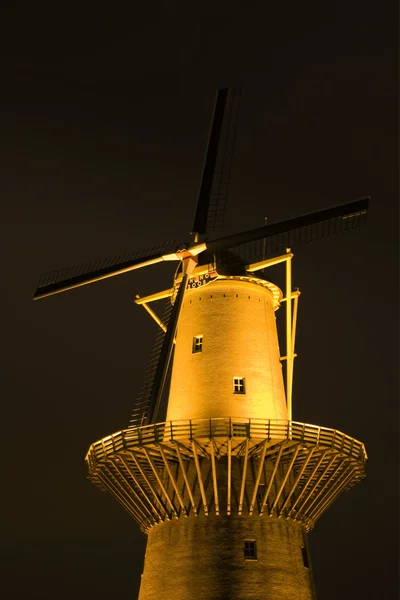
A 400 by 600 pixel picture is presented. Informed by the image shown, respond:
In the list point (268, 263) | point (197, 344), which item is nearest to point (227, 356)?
point (197, 344)

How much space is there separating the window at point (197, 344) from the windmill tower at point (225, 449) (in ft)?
0.13

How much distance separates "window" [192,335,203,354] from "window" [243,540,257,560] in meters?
6.61

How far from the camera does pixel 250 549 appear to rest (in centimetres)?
2361

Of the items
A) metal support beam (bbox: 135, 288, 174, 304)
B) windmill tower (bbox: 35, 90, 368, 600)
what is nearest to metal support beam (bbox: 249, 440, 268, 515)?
windmill tower (bbox: 35, 90, 368, 600)

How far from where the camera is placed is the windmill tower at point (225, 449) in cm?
2334

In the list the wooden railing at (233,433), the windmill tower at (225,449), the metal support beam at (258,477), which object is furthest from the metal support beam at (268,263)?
the metal support beam at (258,477)

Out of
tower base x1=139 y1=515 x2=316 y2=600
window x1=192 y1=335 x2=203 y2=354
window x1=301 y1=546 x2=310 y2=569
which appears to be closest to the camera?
tower base x1=139 y1=515 x2=316 y2=600

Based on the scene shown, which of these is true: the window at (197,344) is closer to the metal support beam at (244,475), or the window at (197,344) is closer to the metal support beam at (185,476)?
the metal support beam at (185,476)

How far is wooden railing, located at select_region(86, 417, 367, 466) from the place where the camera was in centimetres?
2308

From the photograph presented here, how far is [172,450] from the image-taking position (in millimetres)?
24250

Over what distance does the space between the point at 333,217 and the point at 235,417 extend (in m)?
8.53

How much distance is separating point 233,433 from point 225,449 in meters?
1.42

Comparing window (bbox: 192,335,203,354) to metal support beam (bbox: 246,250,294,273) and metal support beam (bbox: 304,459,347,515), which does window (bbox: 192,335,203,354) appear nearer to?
metal support beam (bbox: 246,250,294,273)

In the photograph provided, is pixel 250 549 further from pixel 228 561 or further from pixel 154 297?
pixel 154 297
